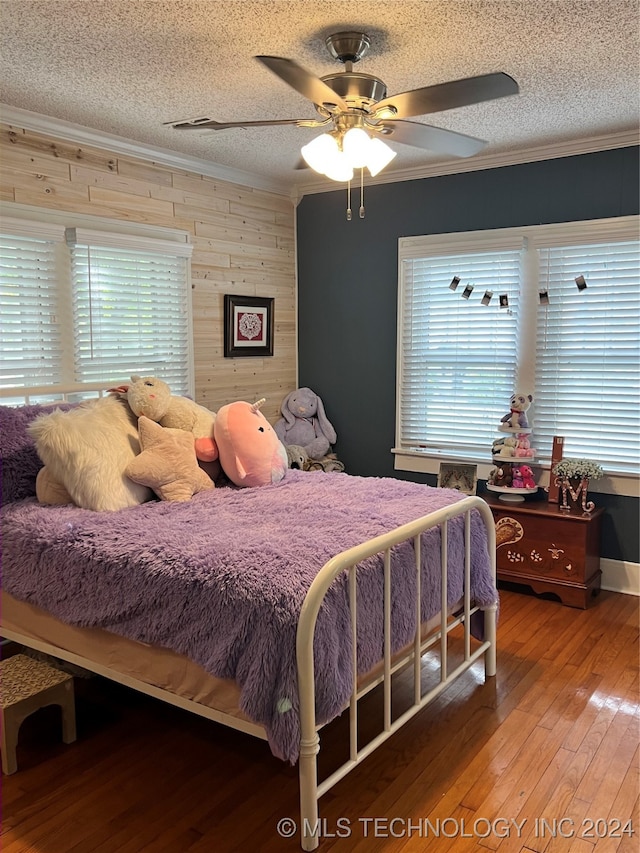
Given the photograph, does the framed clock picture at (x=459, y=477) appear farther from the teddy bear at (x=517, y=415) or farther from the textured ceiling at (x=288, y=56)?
the textured ceiling at (x=288, y=56)

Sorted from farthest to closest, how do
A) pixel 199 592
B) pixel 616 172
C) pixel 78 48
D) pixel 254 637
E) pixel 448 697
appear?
1. pixel 616 172
2. pixel 448 697
3. pixel 78 48
4. pixel 199 592
5. pixel 254 637

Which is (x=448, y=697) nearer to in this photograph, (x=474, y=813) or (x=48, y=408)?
(x=474, y=813)

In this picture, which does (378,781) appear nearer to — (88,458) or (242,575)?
(242,575)

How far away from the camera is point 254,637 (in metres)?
1.90

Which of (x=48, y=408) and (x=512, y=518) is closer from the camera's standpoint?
(x=48, y=408)

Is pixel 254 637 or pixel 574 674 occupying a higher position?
pixel 254 637

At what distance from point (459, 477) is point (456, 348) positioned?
816 mm

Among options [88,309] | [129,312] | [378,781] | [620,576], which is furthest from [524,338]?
[378,781]

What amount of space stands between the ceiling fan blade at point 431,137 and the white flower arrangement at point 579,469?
6.02 feet

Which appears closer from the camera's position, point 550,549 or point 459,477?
point 550,549

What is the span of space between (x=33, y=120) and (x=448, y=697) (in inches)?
126

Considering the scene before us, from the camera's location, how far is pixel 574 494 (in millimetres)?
3811

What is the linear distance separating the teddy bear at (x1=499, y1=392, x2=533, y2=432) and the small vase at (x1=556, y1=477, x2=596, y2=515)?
1.25 ft

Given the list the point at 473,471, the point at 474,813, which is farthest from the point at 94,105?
the point at 474,813
